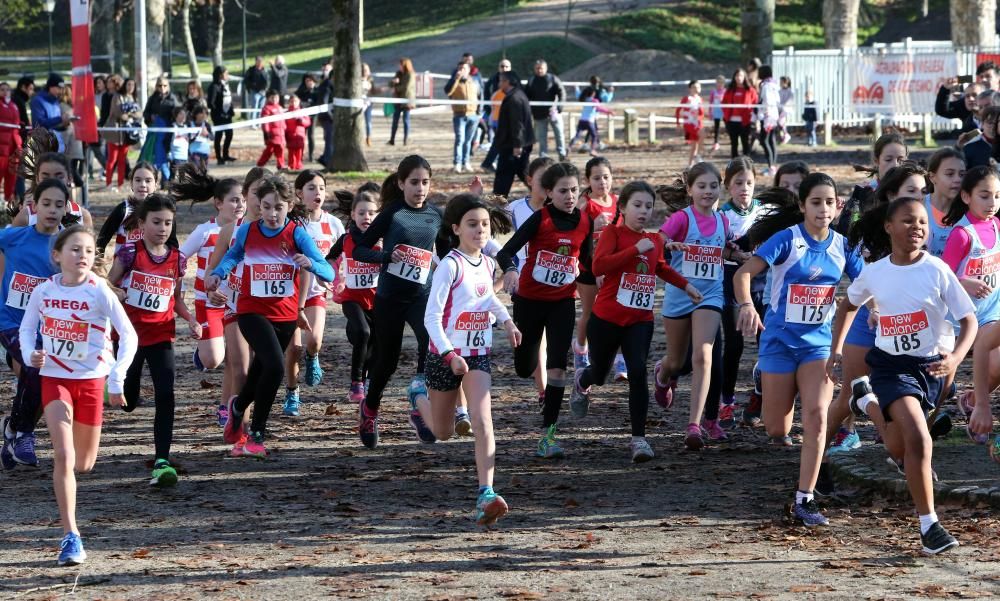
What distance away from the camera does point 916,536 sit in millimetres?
7375

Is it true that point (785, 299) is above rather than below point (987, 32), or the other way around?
below

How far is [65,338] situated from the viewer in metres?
7.64

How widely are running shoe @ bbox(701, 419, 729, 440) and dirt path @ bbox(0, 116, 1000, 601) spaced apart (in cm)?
14

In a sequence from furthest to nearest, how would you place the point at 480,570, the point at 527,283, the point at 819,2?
1. the point at 819,2
2. the point at 527,283
3. the point at 480,570

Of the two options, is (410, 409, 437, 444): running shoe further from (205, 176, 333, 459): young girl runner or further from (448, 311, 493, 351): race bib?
(448, 311, 493, 351): race bib

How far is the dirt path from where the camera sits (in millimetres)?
6652

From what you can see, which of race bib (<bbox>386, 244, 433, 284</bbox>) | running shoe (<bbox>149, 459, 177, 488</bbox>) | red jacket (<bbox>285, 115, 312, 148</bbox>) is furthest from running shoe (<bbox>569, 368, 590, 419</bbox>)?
→ red jacket (<bbox>285, 115, 312, 148</bbox>)

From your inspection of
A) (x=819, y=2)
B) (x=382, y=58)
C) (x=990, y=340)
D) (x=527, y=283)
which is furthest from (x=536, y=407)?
(x=819, y=2)

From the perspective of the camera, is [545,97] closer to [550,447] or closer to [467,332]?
[550,447]

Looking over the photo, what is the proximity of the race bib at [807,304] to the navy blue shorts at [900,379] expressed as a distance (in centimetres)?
67

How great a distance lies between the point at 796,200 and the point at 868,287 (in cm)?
149

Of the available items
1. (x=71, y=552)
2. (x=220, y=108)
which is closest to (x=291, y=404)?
(x=71, y=552)

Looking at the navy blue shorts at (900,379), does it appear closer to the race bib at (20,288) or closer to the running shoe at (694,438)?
the running shoe at (694,438)

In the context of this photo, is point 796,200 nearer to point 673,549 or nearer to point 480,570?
point 673,549
